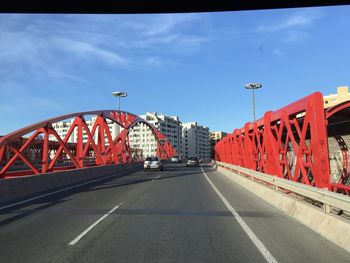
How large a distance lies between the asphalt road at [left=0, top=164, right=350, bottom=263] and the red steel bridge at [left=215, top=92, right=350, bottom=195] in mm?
1592

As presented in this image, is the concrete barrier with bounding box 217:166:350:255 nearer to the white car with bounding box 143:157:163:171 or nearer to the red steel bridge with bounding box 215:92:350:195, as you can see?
the red steel bridge with bounding box 215:92:350:195

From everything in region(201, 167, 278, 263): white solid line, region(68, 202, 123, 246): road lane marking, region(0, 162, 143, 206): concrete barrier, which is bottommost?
region(201, 167, 278, 263): white solid line

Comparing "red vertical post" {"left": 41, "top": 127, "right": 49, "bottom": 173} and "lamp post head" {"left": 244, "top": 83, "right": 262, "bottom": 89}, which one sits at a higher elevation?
"lamp post head" {"left": 244, "top": 83, "right": 262, "bottom": 89}

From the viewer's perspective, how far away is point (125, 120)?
7719 cm

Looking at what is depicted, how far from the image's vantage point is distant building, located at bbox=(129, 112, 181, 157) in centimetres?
15712

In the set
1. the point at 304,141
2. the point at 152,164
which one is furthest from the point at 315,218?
the point at 152,164

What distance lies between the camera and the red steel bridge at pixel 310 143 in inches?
454

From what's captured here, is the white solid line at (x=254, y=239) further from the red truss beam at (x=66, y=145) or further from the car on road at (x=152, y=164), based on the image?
the car on road at (x=152, y=164)

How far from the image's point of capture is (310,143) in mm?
12820

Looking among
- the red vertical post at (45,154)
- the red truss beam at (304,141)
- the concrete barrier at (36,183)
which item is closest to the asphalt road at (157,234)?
the red truss beam at (304,141)

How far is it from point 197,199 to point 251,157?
890 centimetres

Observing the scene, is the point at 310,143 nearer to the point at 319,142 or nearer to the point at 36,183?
the point at 319,142

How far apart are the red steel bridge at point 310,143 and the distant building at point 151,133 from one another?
12659 centimetres


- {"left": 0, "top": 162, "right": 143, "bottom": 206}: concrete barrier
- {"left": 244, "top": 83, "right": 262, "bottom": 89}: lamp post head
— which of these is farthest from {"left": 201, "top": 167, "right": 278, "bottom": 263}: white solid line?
{"left": 244, "top": 83, "right": 262, "bottom": 89}: lamp post head
